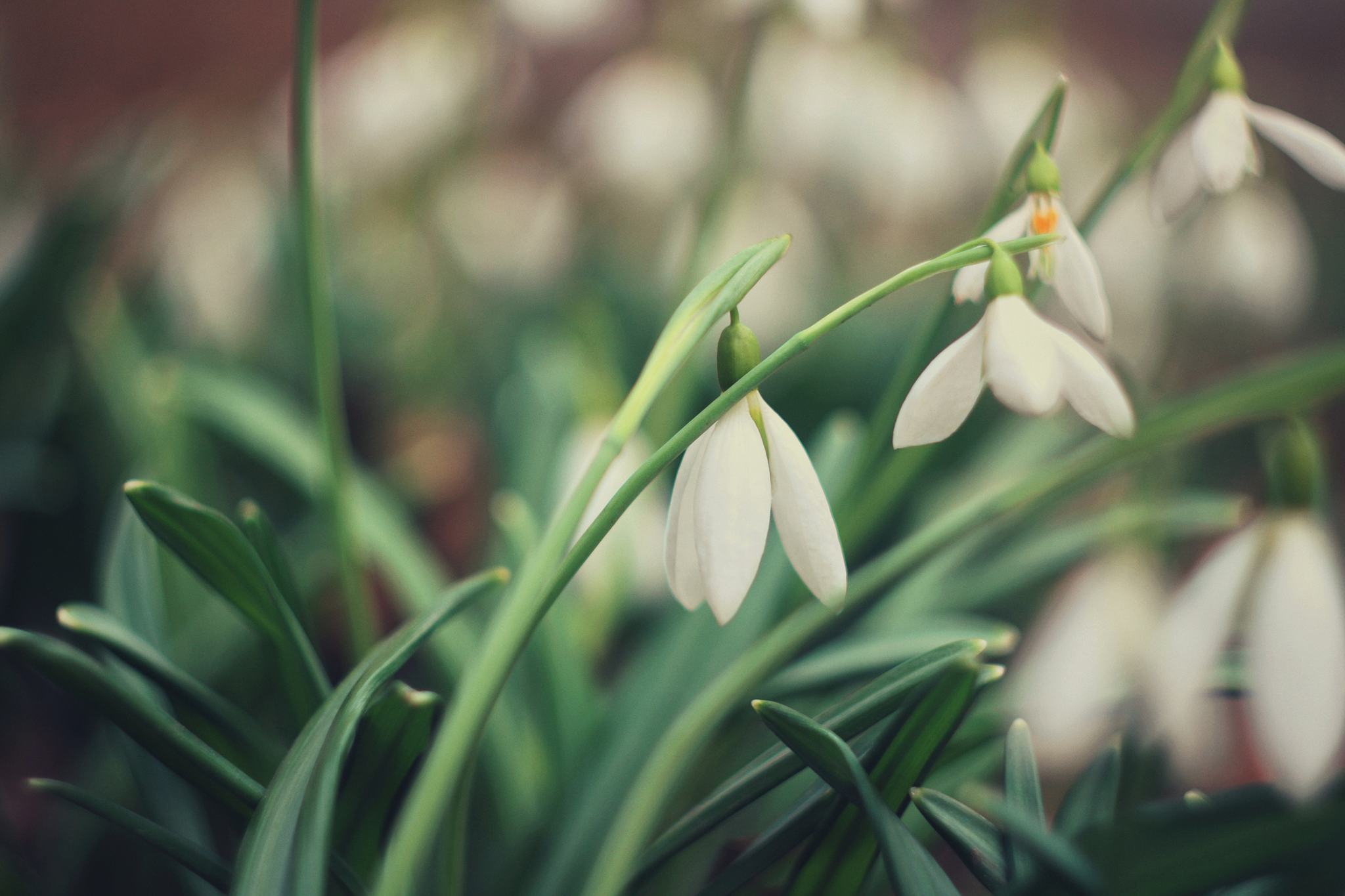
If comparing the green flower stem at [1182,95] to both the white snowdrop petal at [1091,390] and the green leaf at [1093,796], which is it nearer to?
the white snowdrop petal at [1091,390]

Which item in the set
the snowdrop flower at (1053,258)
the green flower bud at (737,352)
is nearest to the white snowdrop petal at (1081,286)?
the snowdrop flower at (1053,258)

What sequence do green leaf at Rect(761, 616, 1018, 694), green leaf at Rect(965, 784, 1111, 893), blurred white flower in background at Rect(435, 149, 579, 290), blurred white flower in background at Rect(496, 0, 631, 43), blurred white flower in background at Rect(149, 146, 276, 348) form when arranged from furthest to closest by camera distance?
1. blurred white flower in background at Rect(435, 149, 579, 290)
2. blurred white flower in background at Rect(149, 146, 276, 348)
3. blurred white flower in background at Rect(496, 0, 631, 43)
4. green leaf at Rect(761, 616, 1018, 694)
5. green leaf at Rect(965, 784, 1111, 893)

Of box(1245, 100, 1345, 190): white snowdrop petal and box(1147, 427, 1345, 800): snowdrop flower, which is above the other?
box(1245, 100, 1345, 190): white snowdrop petal

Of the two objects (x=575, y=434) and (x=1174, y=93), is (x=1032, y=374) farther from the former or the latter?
(x=575, y=434)

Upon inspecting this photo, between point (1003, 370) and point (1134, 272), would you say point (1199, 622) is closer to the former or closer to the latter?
point (1003, 370)

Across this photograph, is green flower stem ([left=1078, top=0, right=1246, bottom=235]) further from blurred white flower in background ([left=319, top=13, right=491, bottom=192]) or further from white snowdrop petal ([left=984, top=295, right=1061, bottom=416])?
blurred white flower in background ([left=319, top=13, right=491, bottom=192])

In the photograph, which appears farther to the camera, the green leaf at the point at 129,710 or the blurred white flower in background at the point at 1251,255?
the blurred white flower in background at the point at 1251,255

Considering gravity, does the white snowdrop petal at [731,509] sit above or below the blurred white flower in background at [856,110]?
below

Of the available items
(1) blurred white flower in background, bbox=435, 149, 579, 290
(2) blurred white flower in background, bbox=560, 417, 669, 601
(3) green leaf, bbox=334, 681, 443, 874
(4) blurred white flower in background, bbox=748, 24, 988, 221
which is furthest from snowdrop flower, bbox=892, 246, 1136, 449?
(1) blurred white flower in background, bbox=435, 149, 579, 290
